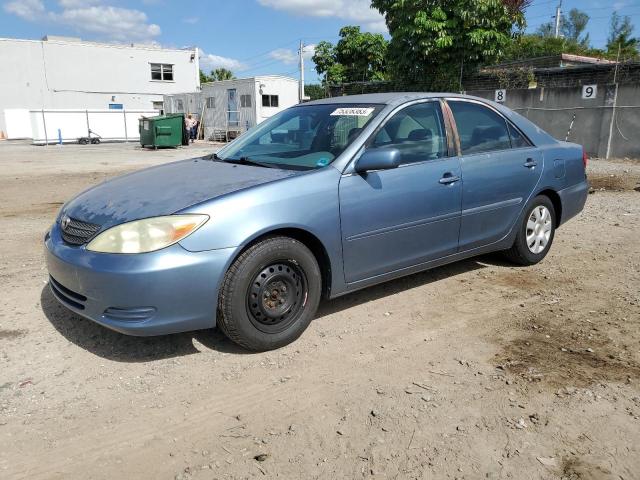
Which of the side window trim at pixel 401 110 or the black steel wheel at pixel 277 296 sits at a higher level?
the side window trim at pixel 401 110

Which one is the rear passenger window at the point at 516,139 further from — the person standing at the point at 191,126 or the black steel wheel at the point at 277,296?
the person standing at the point at 191,126

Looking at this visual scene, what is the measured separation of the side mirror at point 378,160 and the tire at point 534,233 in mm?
1934

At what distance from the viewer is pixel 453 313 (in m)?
4.23

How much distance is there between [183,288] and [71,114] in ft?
99.7

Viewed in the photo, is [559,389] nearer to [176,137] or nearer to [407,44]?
[407,44]

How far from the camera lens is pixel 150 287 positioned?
9.88 feet

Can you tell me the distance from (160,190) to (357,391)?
1.78m

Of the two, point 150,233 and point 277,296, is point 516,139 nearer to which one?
point 277,296

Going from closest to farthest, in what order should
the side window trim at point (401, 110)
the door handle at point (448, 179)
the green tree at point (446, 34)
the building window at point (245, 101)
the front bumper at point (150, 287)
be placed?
the front bumper at point (150, 287) < the side window trim at point (401, 110) < the door handle at point (448, 179) < the green tree at point (446, 34) < the building window at point (245, 101)

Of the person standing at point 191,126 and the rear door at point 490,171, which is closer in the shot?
the rear door at point 490,171

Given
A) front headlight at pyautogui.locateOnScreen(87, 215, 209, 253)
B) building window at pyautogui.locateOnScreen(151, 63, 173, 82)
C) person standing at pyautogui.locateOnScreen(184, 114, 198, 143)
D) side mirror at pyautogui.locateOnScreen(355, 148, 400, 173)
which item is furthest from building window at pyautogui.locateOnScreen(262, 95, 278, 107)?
front headlight at pyautogui.locateOnScreen(87, 215, 209, 253)

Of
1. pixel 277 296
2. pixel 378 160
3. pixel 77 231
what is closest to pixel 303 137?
pixel 378 160

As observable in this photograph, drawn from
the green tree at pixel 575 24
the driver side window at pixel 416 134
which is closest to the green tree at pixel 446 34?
the driver side window at pixel 416 134

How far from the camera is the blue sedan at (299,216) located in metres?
3.11
